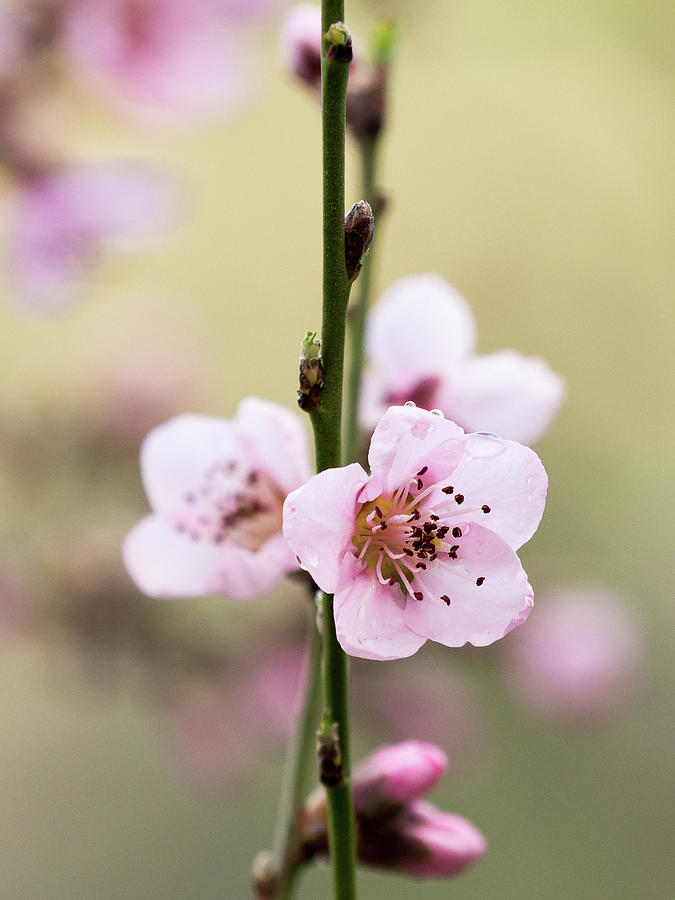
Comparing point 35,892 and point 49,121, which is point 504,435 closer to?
point 49,121

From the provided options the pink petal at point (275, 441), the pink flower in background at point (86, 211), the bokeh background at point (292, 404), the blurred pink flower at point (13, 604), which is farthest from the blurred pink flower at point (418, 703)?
the pink petal at point (275, 441)

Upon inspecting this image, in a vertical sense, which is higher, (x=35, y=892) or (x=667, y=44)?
(x=667, y=44)

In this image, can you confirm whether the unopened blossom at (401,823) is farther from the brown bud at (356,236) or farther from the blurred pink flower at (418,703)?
the blurred pink flower at (418,703)

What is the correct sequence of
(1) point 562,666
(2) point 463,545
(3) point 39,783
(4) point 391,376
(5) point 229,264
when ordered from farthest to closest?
(5) point 229,264, (3) point 39,783, (1) point 562,666, (4) point 391,376, (2) point 463,545

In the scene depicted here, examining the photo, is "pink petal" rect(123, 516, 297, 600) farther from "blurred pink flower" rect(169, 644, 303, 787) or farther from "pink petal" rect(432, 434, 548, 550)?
"blurred pink flower" rect(169, 644, 303, 787)

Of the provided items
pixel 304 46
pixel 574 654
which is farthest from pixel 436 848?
pixel 574 654

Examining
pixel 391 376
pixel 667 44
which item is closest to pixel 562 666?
pixel 391 376

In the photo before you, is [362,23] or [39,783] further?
[39,783]

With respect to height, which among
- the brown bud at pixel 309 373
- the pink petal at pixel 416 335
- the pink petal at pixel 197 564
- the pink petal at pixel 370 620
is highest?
the brown bud at pixel 309 373
